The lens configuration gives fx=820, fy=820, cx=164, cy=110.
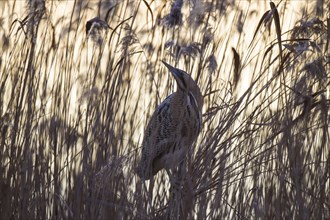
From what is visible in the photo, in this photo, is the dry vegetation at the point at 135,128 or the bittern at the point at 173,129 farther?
the bittern at the point at 173,129

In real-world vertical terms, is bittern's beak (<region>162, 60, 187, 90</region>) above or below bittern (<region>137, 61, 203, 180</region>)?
above

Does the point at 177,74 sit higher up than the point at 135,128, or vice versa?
the point at 177,74

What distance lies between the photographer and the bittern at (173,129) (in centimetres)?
285

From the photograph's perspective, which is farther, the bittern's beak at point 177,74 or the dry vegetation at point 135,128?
the bittern's beak at point 177,74

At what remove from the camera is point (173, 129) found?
3.29 m

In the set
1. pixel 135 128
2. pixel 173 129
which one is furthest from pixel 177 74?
pixel 173 129

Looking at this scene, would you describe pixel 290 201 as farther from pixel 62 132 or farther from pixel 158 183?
pixel 62 132

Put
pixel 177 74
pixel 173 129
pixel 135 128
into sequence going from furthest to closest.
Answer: pixel 173 129 < pixel 135 128 < pixel 177 74

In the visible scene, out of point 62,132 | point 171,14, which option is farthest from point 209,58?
point 62,132

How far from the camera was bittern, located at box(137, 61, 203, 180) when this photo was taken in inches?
112

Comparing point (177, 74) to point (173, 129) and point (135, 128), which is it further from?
point (173, 129)

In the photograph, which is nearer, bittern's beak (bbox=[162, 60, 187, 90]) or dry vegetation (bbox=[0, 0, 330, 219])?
dry vegetation (bbox=[0, 0, 330, 219])

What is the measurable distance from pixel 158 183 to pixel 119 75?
0.49 m

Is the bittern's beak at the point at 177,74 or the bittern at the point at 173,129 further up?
the bittern's beak at the point at 177,74
